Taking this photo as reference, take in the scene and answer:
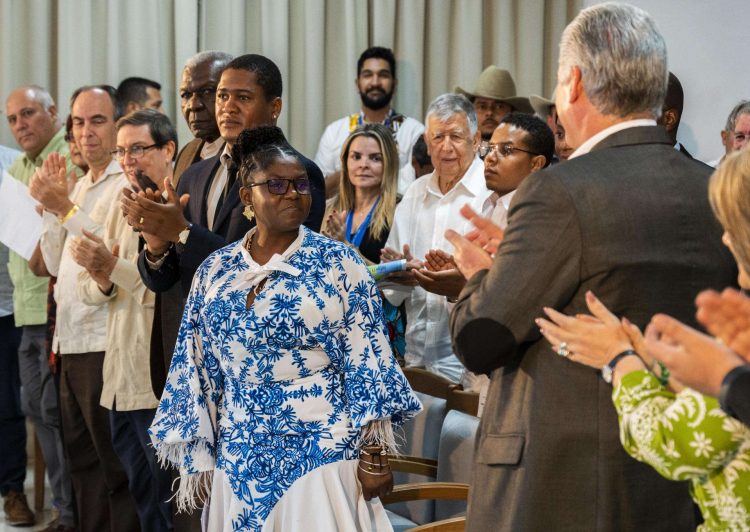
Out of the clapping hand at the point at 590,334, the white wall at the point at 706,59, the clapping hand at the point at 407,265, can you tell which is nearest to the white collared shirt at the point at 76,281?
the clapping hand at the point at 407,265

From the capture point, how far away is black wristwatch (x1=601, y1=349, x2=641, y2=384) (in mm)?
1855

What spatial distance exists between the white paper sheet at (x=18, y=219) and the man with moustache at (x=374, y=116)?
1.86 metres

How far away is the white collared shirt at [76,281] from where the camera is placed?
4297mm

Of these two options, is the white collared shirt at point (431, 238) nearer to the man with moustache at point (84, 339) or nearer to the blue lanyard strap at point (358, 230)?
the blue lanyard strap at point (358, 230)

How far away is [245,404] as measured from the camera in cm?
301

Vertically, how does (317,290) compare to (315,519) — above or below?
above

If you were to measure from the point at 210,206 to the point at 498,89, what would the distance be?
2.70m

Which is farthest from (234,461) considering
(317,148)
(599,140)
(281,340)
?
(317,148)

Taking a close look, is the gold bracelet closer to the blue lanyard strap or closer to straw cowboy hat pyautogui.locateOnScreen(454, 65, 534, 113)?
the blue lanyard strap

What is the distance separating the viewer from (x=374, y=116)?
6.32 metres

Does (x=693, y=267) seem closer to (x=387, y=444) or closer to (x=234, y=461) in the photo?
(x=387, y=444)

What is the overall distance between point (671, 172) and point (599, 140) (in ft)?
0.50

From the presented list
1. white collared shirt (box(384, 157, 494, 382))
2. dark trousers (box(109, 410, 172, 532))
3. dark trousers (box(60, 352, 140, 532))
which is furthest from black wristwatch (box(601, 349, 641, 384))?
dark trousers (box(60, 352, 140, 532))

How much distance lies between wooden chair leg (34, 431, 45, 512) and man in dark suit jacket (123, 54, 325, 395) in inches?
79.1
